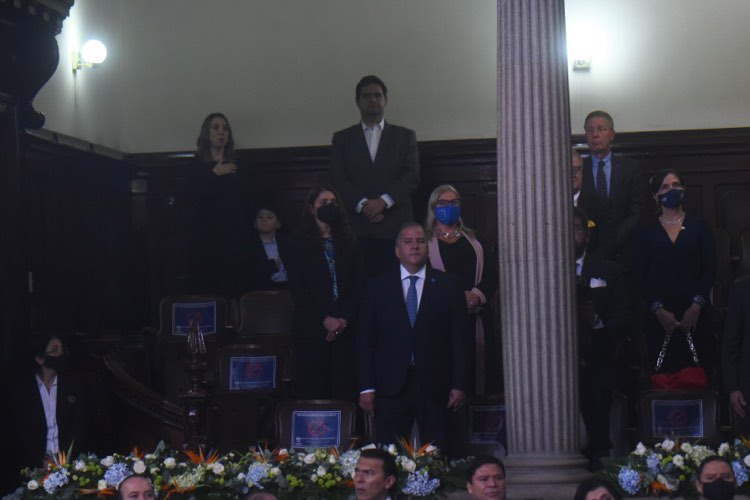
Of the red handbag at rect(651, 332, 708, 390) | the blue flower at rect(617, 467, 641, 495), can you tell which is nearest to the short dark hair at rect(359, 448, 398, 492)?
the blue flower at rect(617, 467, 641, 495)

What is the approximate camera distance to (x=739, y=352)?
8.56 m

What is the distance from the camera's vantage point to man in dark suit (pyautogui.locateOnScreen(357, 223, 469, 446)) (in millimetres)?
8617

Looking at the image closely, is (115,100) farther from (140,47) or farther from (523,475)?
(523,475)

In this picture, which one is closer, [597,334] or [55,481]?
[55,481]

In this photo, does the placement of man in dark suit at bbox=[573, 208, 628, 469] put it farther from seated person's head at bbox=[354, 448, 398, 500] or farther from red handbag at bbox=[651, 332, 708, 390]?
seated person's head at bbox=[354, 448, 398, 500]

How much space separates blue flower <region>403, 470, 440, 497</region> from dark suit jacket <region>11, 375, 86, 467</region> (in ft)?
8.64

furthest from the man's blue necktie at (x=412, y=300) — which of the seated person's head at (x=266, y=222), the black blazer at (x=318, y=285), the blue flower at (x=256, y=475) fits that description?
the seated person's head at (x=266, y=222)

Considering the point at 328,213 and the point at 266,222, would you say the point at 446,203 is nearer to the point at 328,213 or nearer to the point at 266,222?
the point at 328,213

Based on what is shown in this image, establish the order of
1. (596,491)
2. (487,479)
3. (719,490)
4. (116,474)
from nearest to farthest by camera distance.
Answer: (719,490), (596,491), (487,479), (116,474)

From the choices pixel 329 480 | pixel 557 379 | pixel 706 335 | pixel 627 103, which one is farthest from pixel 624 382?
pixel 627 103

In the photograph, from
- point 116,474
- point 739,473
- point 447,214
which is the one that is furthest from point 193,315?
point 739,473

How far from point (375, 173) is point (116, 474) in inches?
164

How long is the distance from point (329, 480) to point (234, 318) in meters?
3.48

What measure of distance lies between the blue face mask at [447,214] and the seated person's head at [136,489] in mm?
3420
